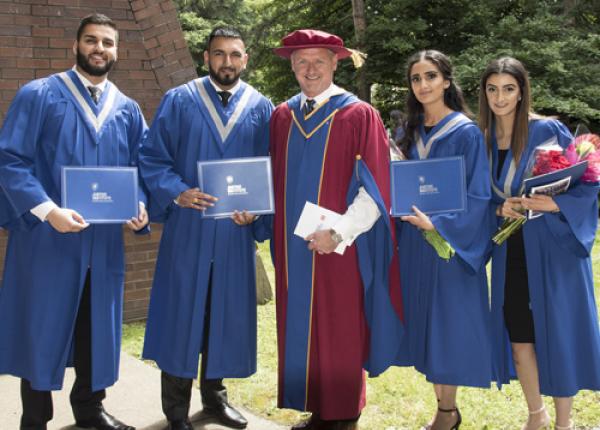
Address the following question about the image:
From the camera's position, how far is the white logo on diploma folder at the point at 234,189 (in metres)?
3.49

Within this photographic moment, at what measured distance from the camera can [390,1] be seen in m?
17.2

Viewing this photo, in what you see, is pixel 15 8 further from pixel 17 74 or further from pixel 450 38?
pixel 450 38

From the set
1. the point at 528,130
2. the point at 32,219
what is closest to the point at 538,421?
the point at 528,130

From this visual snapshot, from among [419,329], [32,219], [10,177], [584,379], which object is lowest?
[584,379]

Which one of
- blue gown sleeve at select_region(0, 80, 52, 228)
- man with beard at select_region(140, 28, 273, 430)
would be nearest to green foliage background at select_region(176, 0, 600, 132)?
man with beard at select_region(140, 28, 273, 430)

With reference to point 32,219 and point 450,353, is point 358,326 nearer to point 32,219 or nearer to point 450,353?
point 450,353

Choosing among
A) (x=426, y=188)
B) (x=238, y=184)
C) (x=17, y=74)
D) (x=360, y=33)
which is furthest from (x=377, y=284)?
(x=360, y=33)

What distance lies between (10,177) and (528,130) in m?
2.78

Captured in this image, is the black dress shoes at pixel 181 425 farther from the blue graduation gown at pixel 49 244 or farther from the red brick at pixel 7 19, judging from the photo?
the red brick at pixel 7 19

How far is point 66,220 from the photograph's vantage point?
129 inches

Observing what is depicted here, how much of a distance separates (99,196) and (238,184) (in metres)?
0.73

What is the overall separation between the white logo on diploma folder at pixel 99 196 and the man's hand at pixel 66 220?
123 millimetres

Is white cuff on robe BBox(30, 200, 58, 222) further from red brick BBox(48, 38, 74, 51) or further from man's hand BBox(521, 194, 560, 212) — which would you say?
red brick BBox(48, 38, 74, 51)

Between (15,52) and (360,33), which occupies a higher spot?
(360,33)
